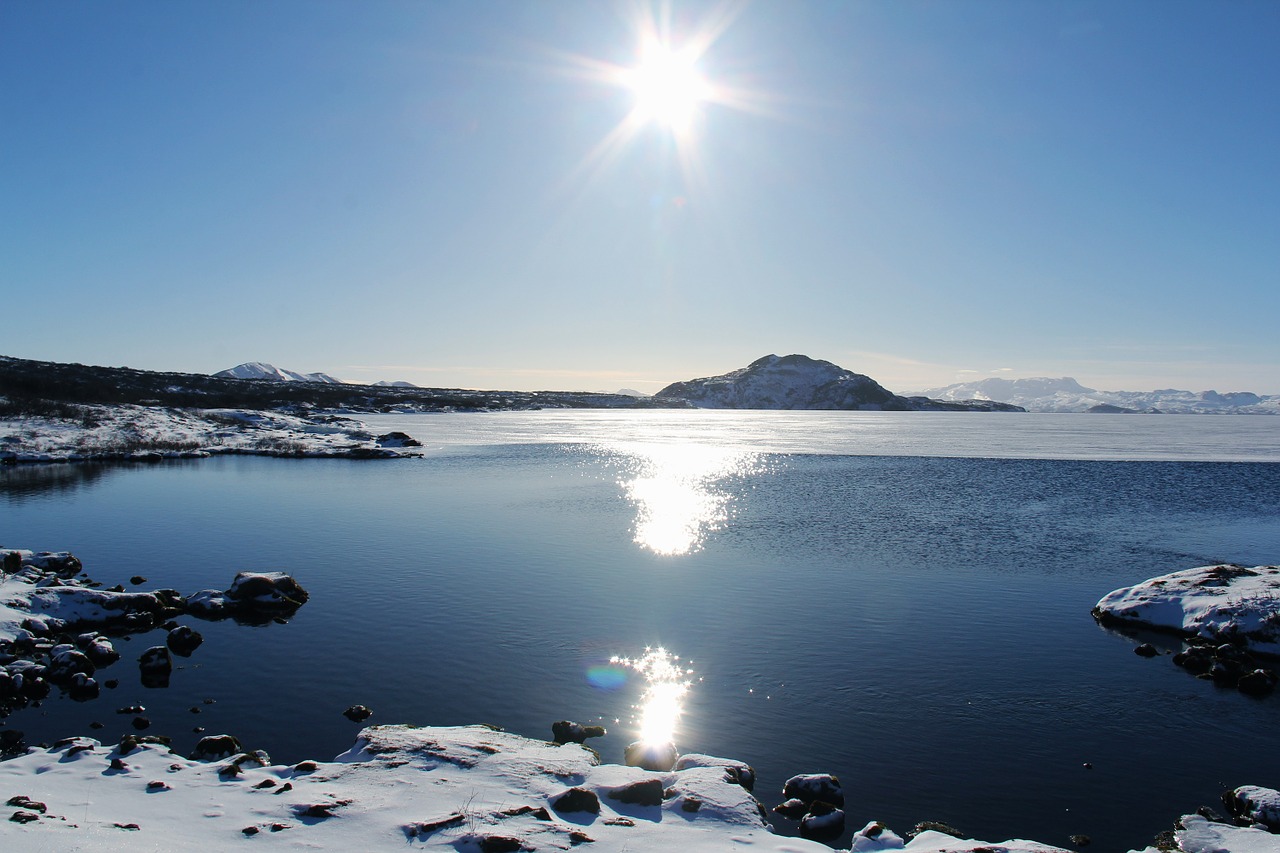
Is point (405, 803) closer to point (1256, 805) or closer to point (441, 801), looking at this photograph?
point (441, 801)

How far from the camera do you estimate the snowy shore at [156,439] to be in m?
75.2

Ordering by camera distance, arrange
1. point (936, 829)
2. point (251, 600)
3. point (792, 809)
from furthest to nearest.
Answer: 1. point (251, 600)
2. point (792, 809)
3. point (936, 829)

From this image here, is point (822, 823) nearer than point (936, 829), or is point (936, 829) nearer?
point (936, 829)

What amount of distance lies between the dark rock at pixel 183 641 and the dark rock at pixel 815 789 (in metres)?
17.9

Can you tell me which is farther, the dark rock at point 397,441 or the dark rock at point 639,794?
the dark rock at point 397,441

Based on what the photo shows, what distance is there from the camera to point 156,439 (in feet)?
280

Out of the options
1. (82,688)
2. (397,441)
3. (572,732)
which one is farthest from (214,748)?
(397,441)

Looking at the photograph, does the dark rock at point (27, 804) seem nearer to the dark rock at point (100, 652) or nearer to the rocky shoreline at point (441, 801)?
the rocky shoreline at point (441, 801)

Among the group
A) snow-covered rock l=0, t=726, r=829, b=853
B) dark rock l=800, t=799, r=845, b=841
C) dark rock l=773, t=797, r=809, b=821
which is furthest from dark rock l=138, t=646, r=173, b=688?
dark rock l=800, t=799, r=845, b=841

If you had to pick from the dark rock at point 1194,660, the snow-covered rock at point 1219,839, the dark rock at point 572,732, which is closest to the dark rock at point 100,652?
the dark rock at point 572,732

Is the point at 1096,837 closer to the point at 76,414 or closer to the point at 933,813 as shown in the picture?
the point at 933,813

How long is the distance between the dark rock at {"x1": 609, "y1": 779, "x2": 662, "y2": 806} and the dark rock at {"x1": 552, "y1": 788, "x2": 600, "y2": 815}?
0.58 metres

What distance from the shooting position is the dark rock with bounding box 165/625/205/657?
21969 mm

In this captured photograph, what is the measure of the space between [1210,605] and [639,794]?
2261cm
